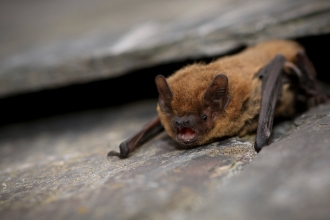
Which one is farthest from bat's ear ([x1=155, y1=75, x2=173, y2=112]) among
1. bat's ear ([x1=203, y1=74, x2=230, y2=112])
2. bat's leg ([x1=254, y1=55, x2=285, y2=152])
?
bat's leg ([x1=254, y1=55, x2=285, y2=152])

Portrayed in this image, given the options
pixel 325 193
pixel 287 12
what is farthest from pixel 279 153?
pixel 287 12

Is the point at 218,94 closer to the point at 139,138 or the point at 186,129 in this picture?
the point at 186,129

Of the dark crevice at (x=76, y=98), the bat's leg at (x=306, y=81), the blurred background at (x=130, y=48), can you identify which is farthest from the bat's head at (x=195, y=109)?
the dark crevice at (x=76, y=98)

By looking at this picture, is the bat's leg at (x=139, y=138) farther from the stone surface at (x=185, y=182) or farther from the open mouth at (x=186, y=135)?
the open mouth at (x=186, y=135)

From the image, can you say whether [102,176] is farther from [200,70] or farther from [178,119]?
[200,70]

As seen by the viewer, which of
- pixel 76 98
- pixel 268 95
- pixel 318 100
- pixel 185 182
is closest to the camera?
pixel 185 182

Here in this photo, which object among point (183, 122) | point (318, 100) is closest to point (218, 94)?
point (183, 122)
